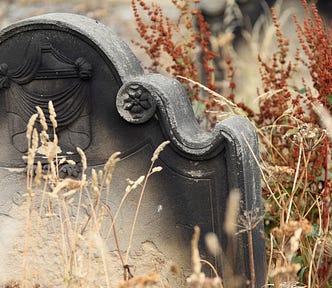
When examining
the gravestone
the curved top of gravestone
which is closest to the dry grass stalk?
the gravestone

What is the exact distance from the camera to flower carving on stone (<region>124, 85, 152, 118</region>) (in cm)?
316

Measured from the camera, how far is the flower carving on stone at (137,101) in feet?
10.4

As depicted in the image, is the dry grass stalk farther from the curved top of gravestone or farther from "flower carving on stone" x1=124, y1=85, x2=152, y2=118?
the curved top of gravestone

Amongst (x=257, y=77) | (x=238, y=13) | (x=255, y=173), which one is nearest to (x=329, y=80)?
(x=255, y=173)

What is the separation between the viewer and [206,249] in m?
3.18

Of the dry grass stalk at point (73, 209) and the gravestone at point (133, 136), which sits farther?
the gravestone at point (133, 136)

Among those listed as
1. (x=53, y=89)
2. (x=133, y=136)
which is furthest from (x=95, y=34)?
(x=133, y=136)

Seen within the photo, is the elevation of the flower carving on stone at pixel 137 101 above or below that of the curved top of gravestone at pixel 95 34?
below

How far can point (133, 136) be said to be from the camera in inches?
128

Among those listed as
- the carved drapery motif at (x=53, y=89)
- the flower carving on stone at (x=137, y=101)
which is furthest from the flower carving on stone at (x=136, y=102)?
the carved drapery motif at (x=53, y=89)

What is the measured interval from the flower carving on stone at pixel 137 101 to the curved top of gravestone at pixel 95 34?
2.5 inches

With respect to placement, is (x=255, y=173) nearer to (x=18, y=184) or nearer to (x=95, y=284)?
(x=95, y=284)

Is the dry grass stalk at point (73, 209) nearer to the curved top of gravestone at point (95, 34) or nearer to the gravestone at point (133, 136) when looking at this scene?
the gravestone at point (133, 136)

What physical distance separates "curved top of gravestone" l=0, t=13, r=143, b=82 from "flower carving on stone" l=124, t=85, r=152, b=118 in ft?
0.20
